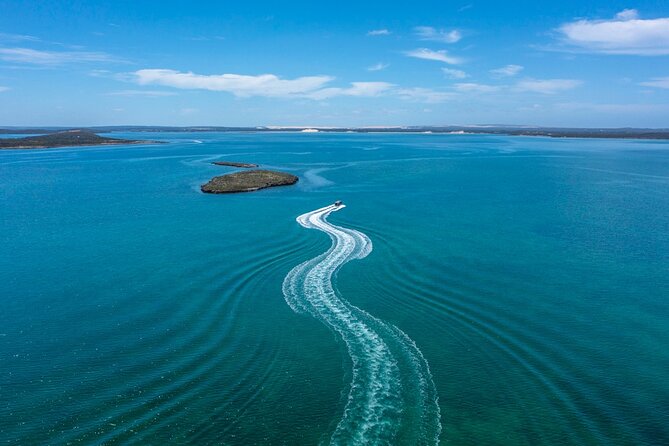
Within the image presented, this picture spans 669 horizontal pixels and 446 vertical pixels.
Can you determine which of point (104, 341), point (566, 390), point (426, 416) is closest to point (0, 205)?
point (104, 341)

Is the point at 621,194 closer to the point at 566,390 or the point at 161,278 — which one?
the point at 566,390

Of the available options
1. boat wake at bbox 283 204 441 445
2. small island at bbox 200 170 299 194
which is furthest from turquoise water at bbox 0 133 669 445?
small island at bbox 200 170 299 194

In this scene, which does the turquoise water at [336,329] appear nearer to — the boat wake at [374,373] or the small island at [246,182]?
the boat wake at [374,373]

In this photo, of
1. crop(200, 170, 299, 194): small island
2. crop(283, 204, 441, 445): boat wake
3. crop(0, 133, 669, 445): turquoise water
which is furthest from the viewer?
crop(200, 170, 299, 194): small island

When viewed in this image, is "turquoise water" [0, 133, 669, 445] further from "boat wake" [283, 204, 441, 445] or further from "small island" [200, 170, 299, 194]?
"small island" [200, 170, 299, 194]

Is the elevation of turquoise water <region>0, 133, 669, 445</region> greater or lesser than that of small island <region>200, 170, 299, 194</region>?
lesser

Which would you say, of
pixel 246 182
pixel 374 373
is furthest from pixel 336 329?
pixel 246 182

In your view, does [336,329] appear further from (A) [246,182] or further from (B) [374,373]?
(A) [246,182]

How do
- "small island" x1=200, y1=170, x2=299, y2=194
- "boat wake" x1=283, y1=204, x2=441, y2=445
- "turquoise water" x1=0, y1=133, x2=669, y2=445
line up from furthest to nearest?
"small island" x1=200, y1=170, x2=299, y2=194 < "turquoise water" x1=0, y1=133, x2=669, y2=445 < "boat wake" x1=283, y1=204, x2=441, y2=445
